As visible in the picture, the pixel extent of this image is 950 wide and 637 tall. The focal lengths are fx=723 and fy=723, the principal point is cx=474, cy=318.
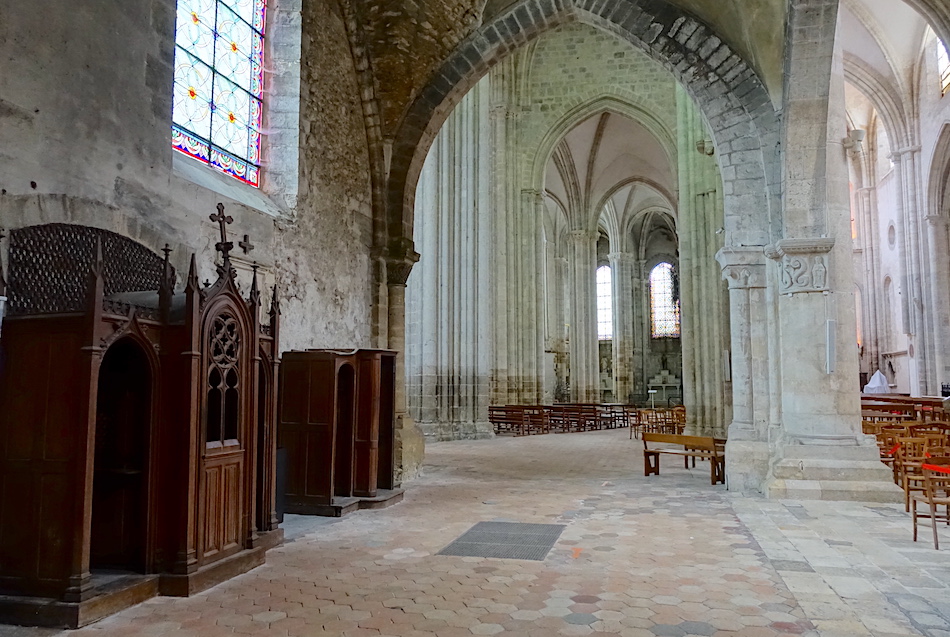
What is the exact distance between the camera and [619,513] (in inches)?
285

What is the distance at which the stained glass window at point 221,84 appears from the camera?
6.87 meters

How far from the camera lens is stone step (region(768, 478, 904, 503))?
7.70m

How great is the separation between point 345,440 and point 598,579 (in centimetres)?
368

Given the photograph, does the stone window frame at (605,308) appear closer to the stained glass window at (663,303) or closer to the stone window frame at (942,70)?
the stained glass window at (663,303)

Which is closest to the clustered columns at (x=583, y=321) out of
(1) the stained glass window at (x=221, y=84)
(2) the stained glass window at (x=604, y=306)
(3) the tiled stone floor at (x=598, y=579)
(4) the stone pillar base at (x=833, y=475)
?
(2) the stained glass window at (x=604, y=306)

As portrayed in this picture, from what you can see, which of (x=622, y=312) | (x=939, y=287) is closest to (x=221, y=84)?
(x=939, y=287)

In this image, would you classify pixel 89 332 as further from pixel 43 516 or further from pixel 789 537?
pixel 789 537

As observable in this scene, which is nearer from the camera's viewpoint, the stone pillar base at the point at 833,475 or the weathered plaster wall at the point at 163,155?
the weathered plaster wall at the point at 163,155

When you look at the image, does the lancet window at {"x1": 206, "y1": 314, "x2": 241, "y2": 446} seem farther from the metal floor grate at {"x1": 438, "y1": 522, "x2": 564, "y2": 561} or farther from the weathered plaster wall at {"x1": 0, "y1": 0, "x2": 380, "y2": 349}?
the metal floor grate at {"x1": 438, "y1": 522, "x2": 564, "y2": 561}

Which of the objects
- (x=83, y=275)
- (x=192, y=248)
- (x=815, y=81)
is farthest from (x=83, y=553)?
(x=815, y=81)

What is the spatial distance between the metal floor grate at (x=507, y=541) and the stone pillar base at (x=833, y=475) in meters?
3.04

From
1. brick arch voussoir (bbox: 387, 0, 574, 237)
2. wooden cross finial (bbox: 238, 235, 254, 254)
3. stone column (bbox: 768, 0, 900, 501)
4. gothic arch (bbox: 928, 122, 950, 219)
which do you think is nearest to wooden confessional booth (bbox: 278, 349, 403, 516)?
wooden cross finial (bbox: 238, 235, 254, 254)

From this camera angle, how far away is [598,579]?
4750mm

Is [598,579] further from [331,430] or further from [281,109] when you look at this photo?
[281,109]
